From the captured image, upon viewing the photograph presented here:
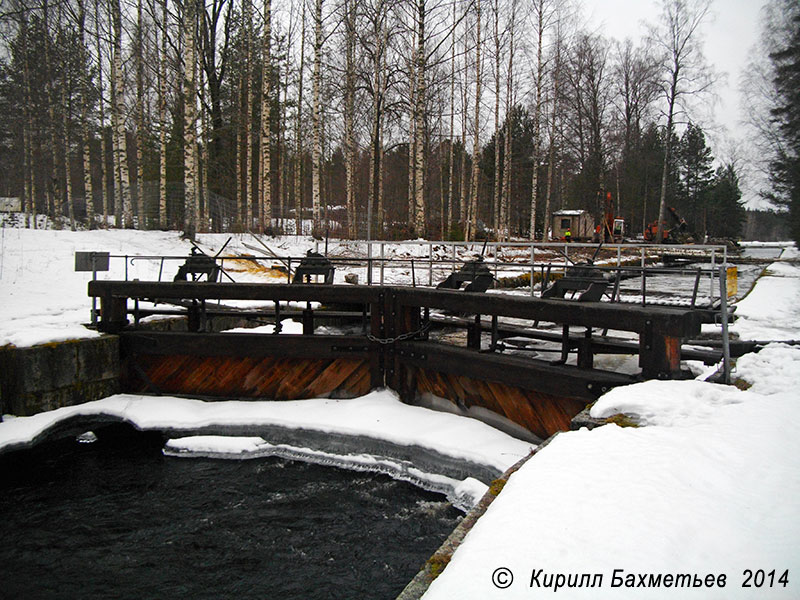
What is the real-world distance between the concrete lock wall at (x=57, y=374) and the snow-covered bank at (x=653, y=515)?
6754 millimetres

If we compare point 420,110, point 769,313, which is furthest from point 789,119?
point 769,313

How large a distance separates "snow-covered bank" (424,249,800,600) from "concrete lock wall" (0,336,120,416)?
6.75 metres

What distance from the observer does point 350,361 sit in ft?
29.2

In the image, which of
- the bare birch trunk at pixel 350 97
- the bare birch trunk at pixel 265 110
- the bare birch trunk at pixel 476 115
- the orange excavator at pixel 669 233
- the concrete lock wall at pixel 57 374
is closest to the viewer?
the concrete lock wall at pixel 57 374

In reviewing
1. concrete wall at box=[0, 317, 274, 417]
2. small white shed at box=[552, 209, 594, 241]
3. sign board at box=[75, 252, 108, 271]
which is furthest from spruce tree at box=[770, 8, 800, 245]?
concrete wall at box=[0, 317, 274, 417]

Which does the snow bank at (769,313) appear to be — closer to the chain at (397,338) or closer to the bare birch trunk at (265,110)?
the chain at (397,338)

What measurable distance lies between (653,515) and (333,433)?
5.11 metres

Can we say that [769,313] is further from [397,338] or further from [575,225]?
[575,225]

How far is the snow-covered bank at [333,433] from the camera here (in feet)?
22.2

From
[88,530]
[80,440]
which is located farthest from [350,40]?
[88,530]

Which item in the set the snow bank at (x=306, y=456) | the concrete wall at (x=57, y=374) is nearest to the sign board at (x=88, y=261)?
the concrete wall at (x=57, y=374)

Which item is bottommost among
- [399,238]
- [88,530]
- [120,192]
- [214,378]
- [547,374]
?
[88,530]

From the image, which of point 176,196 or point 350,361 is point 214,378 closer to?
point 350,361

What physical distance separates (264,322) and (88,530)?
23.5ft
